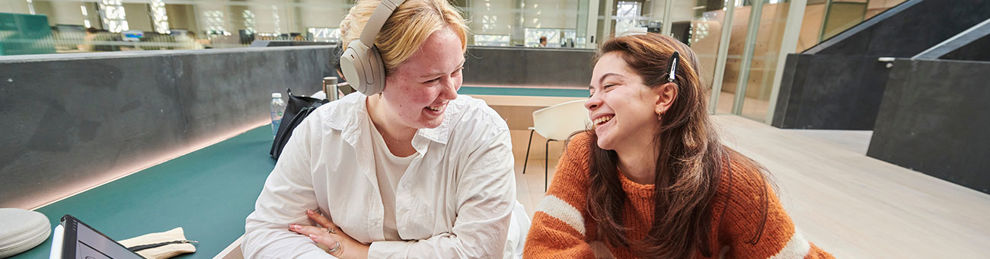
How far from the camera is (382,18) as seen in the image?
32.1 inches

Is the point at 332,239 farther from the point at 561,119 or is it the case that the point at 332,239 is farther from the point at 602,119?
the point at 561,119

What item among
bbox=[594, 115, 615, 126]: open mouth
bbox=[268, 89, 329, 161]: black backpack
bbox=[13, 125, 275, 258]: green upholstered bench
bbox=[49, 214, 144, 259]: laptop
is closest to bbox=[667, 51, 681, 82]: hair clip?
bbox=[594, 115, 615, 126]: open mouth

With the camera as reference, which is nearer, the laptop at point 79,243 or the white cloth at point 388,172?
the laptop at point 79,243

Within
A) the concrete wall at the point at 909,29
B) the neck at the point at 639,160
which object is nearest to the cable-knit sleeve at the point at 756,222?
the neck at the point at 639,160

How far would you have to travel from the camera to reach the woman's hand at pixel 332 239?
3.21 ft

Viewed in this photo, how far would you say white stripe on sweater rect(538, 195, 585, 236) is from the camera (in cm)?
97

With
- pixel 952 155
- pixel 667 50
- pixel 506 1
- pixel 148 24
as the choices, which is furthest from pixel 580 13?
pixel 148 24

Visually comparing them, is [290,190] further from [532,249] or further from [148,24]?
[148,24]

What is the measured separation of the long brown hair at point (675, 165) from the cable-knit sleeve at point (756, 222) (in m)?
0.02

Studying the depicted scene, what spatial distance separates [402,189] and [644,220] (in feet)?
2.02

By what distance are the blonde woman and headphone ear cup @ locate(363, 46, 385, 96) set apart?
24mm

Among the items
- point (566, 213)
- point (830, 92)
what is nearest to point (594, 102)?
point (566, 213)

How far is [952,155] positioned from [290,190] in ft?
14.6

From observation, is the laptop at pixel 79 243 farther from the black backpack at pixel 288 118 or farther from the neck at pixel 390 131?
the black backpack at pixel 288 118
